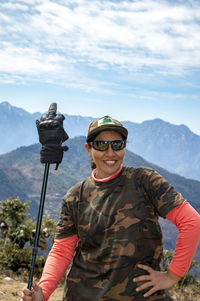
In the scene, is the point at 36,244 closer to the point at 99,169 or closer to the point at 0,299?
the point at 99,169

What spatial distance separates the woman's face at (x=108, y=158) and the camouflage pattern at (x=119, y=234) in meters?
0.10

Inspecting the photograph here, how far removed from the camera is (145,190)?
2.57 meters

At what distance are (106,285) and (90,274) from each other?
16 centimetres

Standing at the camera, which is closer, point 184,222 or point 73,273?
point 184,222

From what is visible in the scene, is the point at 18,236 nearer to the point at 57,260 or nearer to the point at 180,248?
the point at 57,260

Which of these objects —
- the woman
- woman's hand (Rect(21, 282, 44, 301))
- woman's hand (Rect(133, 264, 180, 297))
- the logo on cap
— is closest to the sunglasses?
the woman

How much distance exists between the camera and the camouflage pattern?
2.48 m

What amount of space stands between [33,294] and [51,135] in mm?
1388

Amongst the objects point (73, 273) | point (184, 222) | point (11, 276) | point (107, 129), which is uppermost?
point (107, 129)

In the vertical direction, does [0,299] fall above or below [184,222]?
below

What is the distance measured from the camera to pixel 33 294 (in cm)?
271

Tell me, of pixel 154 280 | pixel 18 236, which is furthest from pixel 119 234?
pixel 18 236

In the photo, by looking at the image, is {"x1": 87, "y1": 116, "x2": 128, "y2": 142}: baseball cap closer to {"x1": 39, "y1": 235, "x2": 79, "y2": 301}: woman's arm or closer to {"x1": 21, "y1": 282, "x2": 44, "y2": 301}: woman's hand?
{"x1": 39, "y1": 235, "x2": 79, "y2": 301}: woman's arm

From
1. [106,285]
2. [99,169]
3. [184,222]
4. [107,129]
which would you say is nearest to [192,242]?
[184,222]
